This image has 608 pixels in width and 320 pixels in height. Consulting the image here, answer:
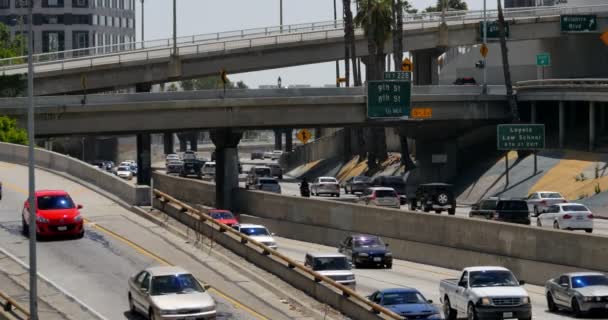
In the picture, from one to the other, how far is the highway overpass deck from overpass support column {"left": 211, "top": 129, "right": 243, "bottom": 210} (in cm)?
260

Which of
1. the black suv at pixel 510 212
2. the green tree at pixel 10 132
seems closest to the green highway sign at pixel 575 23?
the green tree at pixel 10 132

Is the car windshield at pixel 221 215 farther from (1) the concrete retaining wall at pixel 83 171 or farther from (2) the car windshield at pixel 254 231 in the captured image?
(1) the concrete retaining wall at pixel 83 171

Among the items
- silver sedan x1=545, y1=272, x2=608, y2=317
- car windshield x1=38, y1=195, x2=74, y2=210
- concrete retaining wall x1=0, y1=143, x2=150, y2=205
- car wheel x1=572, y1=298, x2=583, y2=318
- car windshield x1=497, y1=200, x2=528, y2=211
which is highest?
concrete retaining wall x1=0, y1=143, x2=150, y2=205

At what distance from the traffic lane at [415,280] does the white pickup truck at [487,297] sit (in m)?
2.62

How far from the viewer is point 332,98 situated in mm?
83000

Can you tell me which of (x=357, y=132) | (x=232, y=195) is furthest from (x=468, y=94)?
(x=357, y=132)

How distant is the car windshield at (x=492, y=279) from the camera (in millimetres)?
34562

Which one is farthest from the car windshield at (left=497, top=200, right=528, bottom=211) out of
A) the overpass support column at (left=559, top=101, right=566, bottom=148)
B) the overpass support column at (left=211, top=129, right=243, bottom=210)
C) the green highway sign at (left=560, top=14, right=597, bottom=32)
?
the green highway sign at (left=560, top=14, right=597, bottom=32)

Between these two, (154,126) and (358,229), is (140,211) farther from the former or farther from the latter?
(154,126)

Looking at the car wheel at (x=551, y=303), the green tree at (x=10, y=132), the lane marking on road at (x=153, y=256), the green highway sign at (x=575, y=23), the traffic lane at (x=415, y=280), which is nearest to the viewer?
the lane marking on road at (x=153, y=256)

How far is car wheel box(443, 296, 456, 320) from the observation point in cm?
3572

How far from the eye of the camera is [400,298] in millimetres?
33594

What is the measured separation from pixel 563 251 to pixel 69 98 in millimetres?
38774

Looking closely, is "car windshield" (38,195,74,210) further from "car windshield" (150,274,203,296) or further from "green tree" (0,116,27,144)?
"green tree" (0,116,27,144)
